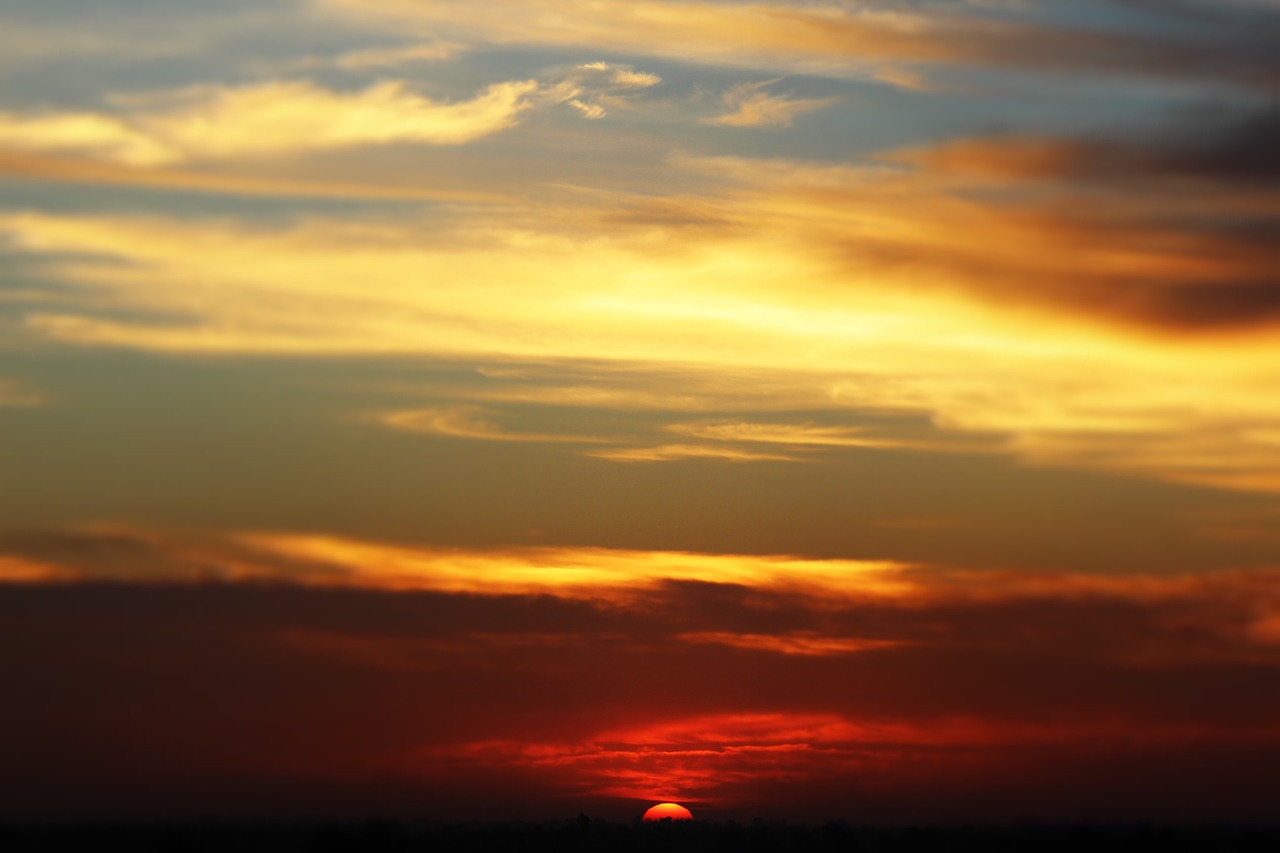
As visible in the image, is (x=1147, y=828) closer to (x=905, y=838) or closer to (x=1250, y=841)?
(x=1250, y=841)

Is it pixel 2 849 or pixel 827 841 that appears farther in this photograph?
pixel 827 841

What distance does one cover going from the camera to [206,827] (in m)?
95.8

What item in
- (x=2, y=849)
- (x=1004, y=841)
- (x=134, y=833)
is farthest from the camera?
(x=1004, y=841)

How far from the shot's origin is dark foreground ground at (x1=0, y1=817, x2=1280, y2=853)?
85.0m

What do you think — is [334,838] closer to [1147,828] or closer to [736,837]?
[736,837]

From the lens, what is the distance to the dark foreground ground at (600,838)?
85.0 m

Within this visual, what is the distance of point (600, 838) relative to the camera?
315 ft

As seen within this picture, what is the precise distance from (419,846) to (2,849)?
848 inches

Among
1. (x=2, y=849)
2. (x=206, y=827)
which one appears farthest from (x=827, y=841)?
(x=2, y=849)

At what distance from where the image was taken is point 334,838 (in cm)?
8444

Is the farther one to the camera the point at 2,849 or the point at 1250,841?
the point at 1250,841

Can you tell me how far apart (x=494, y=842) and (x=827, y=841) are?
64.1 feet

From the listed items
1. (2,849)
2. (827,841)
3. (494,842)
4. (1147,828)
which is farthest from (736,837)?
(2,849)

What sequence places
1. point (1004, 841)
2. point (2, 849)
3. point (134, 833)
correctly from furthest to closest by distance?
1. point (1004, 841)
2. point (134, 833)
3. point (2, 849)
